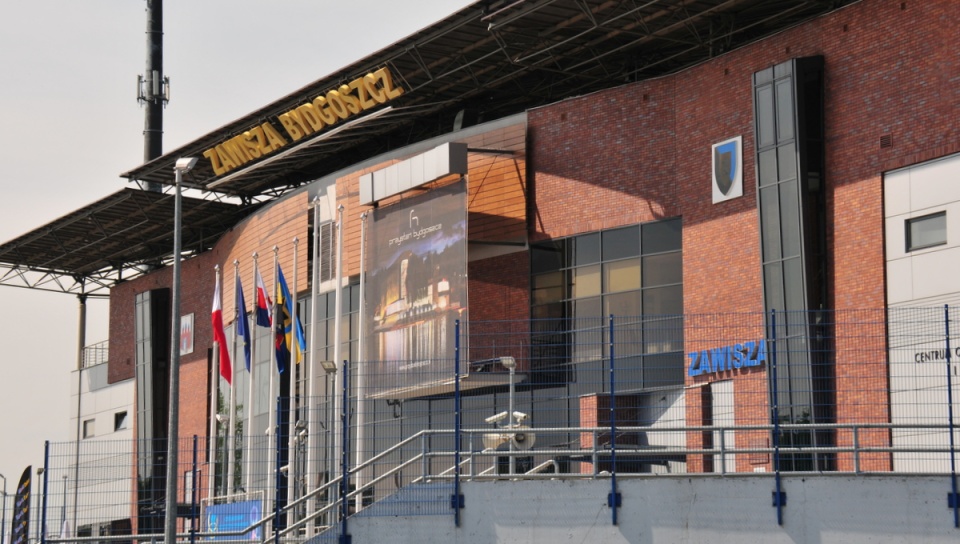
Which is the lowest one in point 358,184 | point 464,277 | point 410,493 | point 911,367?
point 410,493

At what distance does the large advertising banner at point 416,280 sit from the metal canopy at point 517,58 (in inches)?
135

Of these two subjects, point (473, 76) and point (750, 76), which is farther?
point (473, 76)

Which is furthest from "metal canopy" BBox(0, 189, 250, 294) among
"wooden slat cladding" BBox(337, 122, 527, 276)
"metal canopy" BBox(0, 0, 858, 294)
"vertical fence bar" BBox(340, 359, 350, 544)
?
"vertical fence bar" BBox(340, 359, 350, 544)

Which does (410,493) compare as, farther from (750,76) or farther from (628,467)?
(750,76)

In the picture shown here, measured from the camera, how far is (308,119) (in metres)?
46.7

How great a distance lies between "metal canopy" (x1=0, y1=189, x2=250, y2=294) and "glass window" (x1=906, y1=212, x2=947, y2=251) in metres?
32.8

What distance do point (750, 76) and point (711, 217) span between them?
3515 mm

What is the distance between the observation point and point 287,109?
47688 mm

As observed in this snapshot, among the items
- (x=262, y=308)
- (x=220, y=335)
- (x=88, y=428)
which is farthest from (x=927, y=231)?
(x=88, y=428)

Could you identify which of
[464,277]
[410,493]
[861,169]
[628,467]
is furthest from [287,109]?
[410,493]

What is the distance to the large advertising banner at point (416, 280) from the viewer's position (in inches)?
1597

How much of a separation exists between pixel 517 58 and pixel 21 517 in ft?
60.6

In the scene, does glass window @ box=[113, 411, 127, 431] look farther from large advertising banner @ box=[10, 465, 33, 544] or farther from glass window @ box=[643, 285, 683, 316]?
large advertising banner @ box=[10, 465, 33, 544]

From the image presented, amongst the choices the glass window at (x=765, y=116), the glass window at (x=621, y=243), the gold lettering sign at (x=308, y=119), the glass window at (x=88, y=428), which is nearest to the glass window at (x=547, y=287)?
the glass window at (x=621, y=243)
